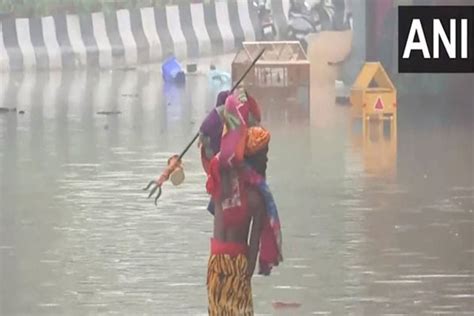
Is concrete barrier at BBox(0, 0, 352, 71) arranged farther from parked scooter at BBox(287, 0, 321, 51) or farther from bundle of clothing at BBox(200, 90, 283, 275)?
bundle of clothing at BBox(200, 90, 283, 275)

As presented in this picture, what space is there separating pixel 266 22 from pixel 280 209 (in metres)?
20.6

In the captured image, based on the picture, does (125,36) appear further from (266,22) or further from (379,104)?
(379,104)

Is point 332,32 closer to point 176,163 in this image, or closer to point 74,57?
point 74,57

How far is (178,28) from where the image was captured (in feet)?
109

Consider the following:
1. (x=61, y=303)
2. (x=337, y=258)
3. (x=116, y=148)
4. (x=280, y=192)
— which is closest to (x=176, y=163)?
(x=61, y=303)

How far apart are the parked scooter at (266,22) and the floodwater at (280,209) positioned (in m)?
11.3

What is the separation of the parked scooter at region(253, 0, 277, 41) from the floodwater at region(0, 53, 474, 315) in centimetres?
1129

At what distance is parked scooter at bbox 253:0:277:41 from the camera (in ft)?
112

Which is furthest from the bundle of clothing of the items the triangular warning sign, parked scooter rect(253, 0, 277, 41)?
parked scooter rect(253, 0, 277, 41)

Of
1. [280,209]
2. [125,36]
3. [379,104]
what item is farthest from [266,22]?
[280,209]

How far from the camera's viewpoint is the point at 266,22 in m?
34.3

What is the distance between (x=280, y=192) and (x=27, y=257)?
355 centimetres

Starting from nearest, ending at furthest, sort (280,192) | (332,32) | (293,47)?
(280,192)
(293,47)
(332,32)

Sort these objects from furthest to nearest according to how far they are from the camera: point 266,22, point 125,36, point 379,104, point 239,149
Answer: point 266,22 < point 125,36 < point 379,104 < point 239,149
